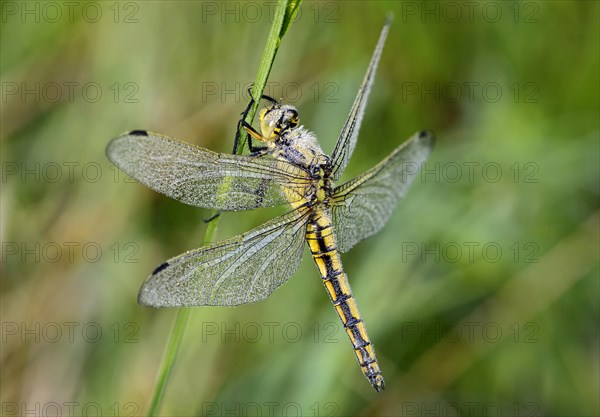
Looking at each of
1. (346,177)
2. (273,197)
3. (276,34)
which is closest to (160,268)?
(273,197)

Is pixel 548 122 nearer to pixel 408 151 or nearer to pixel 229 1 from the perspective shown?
pixel 408 151

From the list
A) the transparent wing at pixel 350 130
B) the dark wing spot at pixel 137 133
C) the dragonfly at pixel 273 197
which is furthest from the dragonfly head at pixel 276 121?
the dark wing spot at pixel 137 133

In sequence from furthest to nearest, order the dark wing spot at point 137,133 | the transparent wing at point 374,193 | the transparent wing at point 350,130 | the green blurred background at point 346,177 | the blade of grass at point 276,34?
the green blurred background at point 346,177 < the transparent wing at point 374,193 < the transparent wing at point 350,130 < the dark wing spot at point 137,133 < the blade of grass at point 276,34

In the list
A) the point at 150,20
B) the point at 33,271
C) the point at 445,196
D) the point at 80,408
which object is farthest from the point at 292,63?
the point at 80,408

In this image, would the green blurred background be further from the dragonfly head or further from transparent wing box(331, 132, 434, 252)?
the dragonfly head

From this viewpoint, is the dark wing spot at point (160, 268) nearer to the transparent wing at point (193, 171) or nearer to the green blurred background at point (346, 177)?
the transparent wing at point (193, 171)

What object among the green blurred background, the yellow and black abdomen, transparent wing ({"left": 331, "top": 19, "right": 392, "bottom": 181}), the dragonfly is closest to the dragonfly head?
the dragonfly

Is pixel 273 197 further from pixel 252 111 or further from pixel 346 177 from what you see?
pixel 346 177
